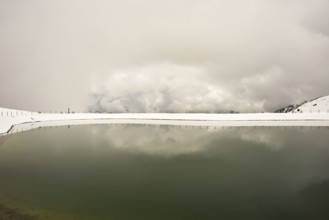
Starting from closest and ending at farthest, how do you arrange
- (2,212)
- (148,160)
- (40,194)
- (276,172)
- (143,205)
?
(2,212) < (143,205) < (40,194) < (276,172) < (148,160)

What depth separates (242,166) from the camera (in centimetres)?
3978

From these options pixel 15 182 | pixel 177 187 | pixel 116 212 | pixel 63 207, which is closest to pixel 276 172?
pixel 177 187

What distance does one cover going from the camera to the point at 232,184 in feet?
102

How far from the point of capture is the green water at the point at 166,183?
76.4 ft

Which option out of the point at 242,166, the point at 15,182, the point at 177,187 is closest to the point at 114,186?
the point at 177,187

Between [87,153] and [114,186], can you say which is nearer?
[114,186]

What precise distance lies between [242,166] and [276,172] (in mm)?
4757

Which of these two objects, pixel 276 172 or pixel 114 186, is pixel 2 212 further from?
pixel 276 172

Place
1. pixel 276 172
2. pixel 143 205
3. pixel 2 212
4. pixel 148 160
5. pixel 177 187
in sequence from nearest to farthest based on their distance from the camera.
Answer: pixel 2 212 → pixel 143 205 → pixel 177 187 → pixel 276 172 → pixel 148 160

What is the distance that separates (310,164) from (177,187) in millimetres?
20843

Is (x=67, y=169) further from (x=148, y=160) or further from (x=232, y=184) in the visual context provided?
(x=232, y=184)

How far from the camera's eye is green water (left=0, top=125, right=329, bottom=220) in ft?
76.4

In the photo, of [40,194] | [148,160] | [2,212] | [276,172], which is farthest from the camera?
[148,160]

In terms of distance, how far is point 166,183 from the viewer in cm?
3102
